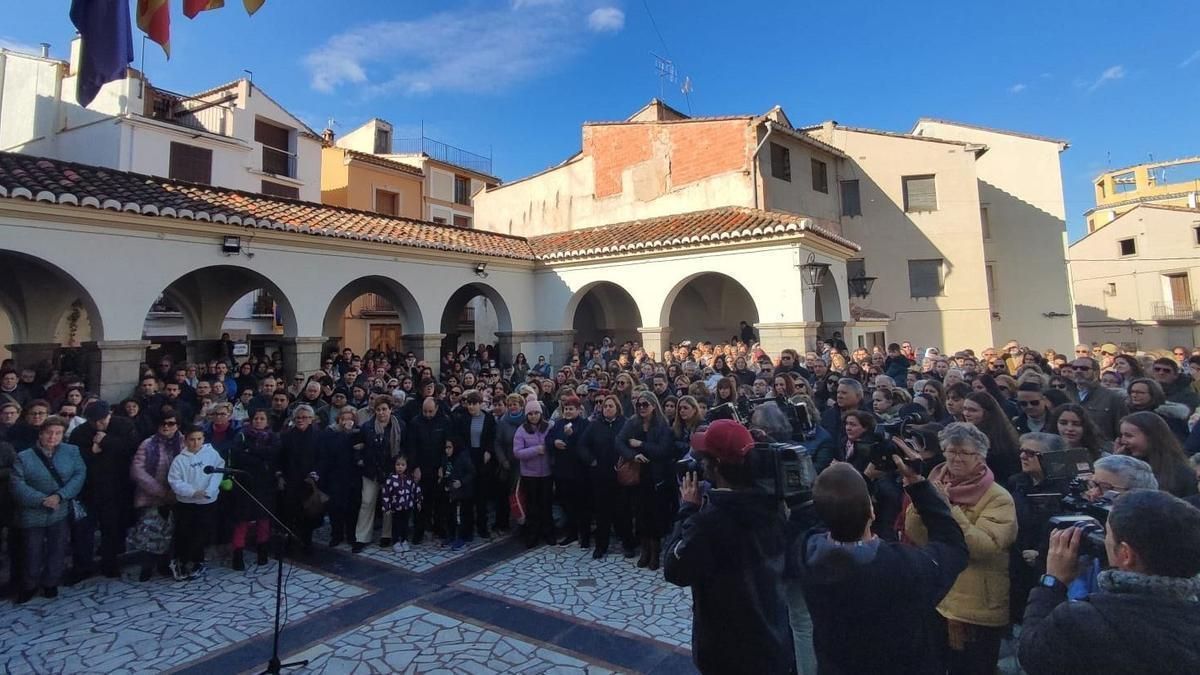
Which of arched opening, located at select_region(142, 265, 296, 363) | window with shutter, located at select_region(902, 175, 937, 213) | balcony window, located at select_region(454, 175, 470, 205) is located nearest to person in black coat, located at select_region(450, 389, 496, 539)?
arched opening, located at select_region(142, 265, 296, 363)

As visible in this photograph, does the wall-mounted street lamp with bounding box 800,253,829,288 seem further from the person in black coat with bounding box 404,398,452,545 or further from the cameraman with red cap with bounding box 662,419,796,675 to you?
→ the cameraman with red cap with bounding box 662,419,796,675

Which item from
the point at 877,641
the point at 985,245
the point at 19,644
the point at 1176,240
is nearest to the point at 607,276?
the point at 19,644

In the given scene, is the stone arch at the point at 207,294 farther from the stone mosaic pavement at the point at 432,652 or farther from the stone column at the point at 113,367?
the stone mosaic pavement at the point at 432,652

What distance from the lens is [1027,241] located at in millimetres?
19562

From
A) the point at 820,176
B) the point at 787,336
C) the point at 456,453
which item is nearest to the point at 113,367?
the point at 456,453

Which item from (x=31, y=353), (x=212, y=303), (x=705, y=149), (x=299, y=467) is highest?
(x=705, y=149)

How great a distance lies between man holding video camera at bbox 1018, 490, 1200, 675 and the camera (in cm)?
128

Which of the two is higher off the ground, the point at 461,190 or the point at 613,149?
the point at 461,190

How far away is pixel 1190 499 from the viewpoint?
251 cm

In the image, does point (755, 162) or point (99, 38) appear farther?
point (755, 162)

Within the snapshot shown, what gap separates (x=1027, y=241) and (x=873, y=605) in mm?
23003

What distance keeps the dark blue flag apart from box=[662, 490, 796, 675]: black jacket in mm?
6064

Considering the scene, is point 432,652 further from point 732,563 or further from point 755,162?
point 755,162

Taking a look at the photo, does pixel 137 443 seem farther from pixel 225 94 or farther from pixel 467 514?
pixel 225 94
